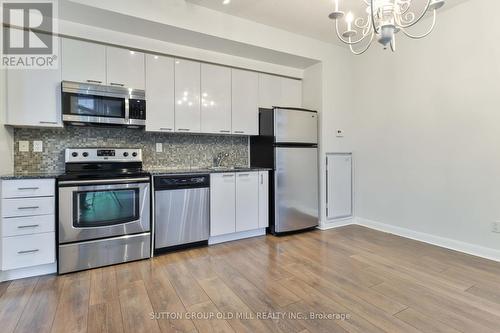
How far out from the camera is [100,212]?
2551 millimetres

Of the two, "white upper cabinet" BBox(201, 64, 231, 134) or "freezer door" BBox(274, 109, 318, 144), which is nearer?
"white upper cabinet" BBox(201, 64, 231, 134)

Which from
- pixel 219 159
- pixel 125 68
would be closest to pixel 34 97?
pixel 125 68

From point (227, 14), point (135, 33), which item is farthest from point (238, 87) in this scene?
point (135, 33)

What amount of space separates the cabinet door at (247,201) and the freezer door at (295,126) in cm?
65

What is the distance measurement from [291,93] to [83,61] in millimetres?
2772

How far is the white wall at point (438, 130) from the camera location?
107 inches

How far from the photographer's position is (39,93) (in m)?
2.56

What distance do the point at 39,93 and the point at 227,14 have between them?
216 centimetres

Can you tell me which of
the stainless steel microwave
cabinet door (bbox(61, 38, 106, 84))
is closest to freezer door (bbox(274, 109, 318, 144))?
the stainless steel microwave

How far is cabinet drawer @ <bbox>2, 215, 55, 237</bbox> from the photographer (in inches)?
87.0

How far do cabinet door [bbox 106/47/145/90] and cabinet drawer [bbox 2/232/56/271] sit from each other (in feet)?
5.50

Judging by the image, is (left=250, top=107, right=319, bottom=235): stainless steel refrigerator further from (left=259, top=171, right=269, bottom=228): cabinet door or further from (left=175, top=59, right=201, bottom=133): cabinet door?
(left=175, top=59, right=201, bottom=133): cabinet door

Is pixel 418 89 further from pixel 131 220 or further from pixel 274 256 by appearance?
pixel 131 220
